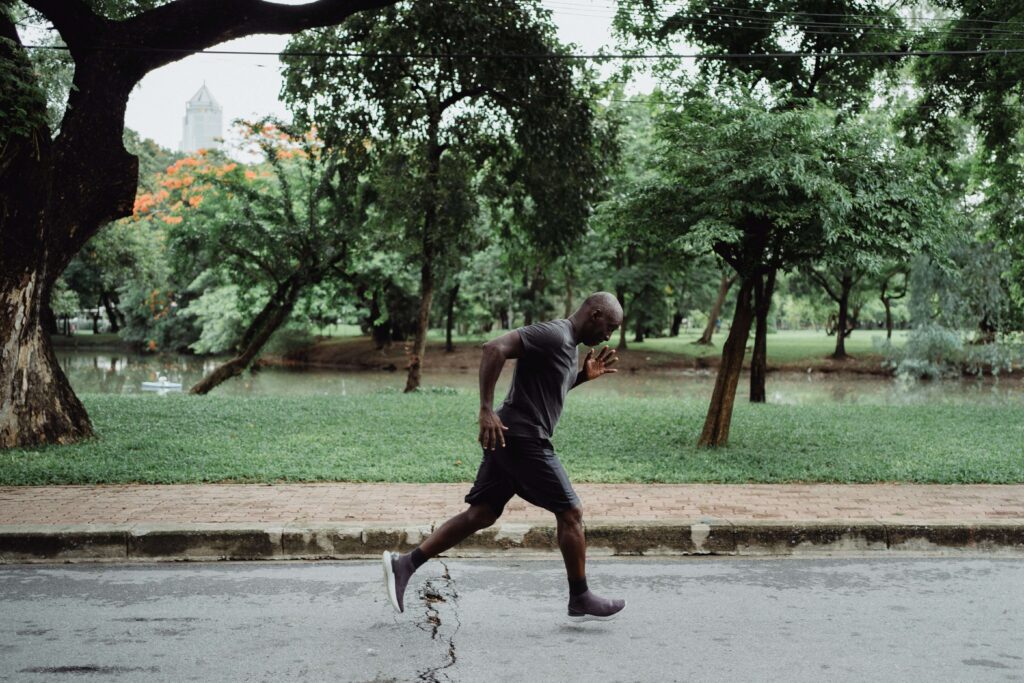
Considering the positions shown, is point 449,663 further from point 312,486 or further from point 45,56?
point 45,56

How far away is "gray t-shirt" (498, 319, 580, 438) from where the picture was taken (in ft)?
15.3

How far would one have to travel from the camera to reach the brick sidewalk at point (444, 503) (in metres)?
6.82

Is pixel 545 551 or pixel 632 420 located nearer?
pixel 545 551

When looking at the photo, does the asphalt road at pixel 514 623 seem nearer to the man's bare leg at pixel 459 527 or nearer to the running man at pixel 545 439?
the running man at pixel 545 439

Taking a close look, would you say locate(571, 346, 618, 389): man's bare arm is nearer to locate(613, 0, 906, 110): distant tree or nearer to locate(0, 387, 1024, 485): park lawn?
locate(0, 387, 1024, 485): park lawn

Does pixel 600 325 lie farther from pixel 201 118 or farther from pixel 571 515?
pixel 201 118

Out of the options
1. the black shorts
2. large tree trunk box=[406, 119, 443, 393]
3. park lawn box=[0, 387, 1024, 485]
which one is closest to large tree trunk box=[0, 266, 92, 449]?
park lawn box=[0, 387, 1024, 485]

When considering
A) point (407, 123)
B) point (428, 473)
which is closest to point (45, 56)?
point (407, 123)

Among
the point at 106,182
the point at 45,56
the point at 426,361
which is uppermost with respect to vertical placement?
the point at 45,56

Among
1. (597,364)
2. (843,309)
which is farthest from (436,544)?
(843,309)

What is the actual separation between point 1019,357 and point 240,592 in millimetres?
30981

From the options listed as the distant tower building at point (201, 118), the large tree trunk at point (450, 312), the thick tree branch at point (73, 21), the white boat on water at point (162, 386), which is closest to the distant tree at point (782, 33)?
the thick tree branch at point (73, 21)

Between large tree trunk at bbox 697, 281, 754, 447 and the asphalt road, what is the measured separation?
4.59 metres

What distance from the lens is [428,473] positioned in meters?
8.87
